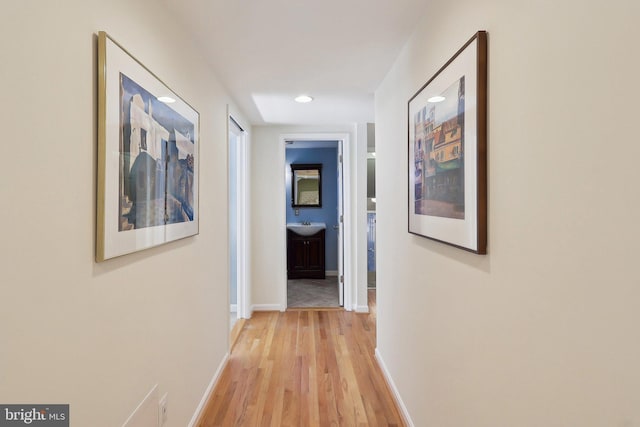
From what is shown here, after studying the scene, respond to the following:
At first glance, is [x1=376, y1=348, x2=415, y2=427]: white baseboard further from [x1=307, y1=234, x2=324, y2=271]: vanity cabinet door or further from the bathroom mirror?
the bathroom mirror

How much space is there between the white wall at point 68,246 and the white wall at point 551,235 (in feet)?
4.19

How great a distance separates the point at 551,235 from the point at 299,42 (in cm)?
178

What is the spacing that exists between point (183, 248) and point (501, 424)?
64.9 inches

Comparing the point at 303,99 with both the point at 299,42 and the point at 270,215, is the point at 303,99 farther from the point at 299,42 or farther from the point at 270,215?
the point at 270,215

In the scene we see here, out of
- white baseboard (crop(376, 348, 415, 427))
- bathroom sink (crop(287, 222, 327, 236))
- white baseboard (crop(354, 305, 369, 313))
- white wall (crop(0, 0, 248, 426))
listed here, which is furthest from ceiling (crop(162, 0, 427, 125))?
bathroom sink (crop(287, 222, 327, 236))

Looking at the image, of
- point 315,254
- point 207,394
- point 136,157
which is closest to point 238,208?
point 207,394

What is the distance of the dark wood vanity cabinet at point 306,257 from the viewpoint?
609 centimetres

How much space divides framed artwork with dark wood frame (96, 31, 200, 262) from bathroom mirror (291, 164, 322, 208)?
178 inches

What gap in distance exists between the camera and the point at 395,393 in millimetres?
2379

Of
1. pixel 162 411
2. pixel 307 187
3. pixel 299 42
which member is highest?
pixel 299 42

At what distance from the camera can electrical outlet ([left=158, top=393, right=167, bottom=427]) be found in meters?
1.62

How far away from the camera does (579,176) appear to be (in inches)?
30.1

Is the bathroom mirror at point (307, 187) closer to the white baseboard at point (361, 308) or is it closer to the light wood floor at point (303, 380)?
the white baseboard at point (361, 308)

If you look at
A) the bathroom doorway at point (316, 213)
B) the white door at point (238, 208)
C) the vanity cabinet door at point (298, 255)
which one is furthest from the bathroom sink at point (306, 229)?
the white door at point (238, 208)
